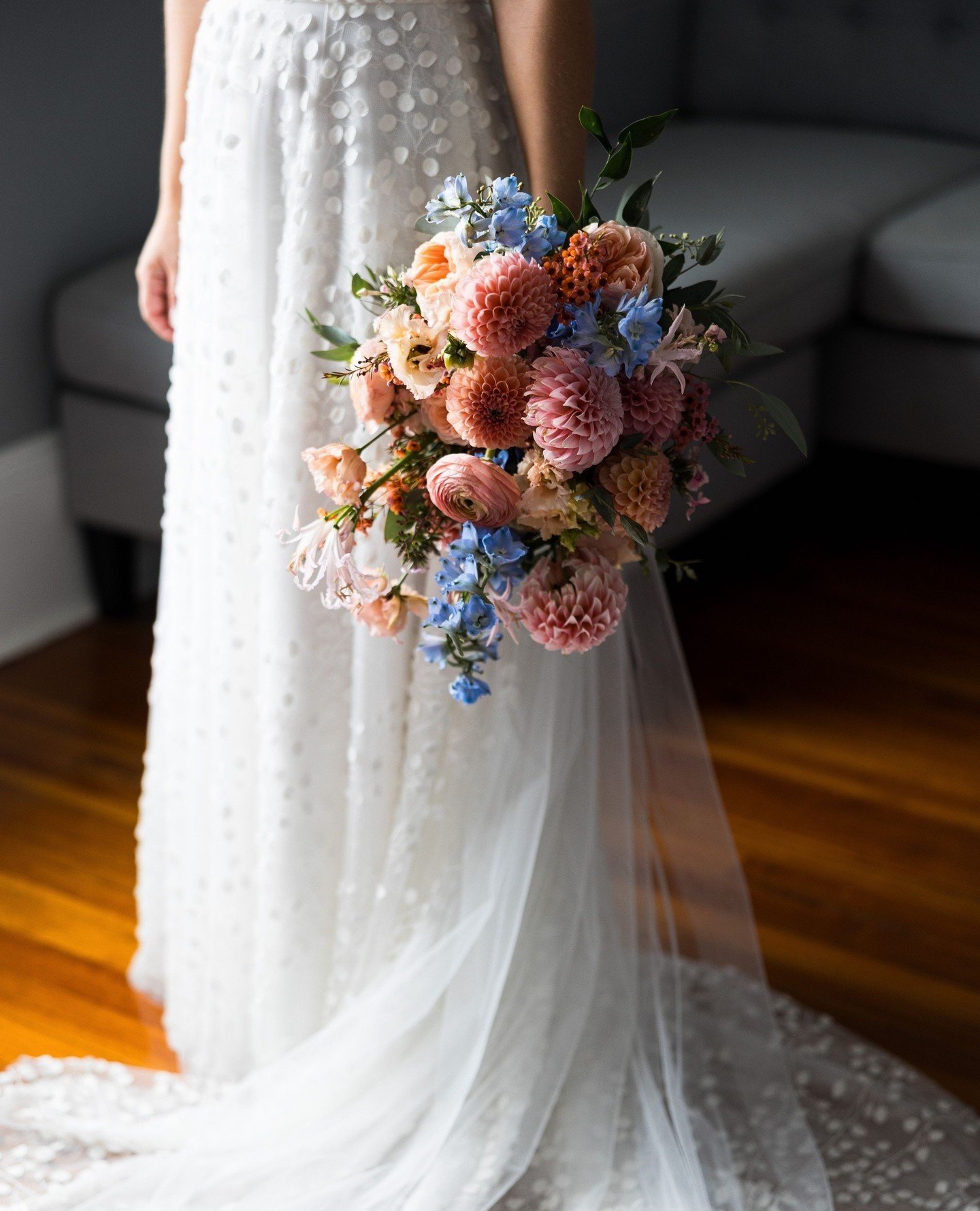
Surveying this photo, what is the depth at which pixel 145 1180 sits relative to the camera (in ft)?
5.23

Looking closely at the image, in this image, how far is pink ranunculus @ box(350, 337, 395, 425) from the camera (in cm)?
132

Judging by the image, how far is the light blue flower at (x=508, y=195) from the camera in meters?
1.21

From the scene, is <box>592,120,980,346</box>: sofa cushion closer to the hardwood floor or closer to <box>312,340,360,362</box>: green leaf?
the hardwood floor

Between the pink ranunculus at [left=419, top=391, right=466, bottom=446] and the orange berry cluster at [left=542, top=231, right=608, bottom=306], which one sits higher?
the orange berry cluster at [left=542, top=231, right=608, bottom=306]

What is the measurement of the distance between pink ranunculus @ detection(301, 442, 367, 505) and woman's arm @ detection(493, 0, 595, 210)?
32cm

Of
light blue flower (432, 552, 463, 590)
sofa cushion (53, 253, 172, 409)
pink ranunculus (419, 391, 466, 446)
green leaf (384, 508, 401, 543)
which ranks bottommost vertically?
sofa cushion (53, 253, 172, 409)

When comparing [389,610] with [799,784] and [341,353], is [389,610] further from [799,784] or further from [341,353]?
[799,784]

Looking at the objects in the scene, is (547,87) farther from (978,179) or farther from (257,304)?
(978,179)

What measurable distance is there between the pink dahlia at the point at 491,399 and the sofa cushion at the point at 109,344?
1.45 metres

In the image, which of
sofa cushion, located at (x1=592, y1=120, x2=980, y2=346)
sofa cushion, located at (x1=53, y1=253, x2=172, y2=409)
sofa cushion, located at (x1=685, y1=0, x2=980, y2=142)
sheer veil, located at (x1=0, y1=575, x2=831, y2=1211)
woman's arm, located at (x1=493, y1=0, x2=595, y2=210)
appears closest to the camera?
woman's arm, located at (x1=493, y1=0, x2=595, y2=210)

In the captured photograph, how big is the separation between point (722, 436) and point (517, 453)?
18 centimetres

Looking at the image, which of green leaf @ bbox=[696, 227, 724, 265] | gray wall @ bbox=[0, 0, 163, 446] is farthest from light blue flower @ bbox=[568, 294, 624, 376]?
gray wall @ bbox=[0, 0, 163, 446]

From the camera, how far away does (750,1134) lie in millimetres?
1697

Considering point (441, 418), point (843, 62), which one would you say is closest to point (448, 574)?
point (441, 418)
